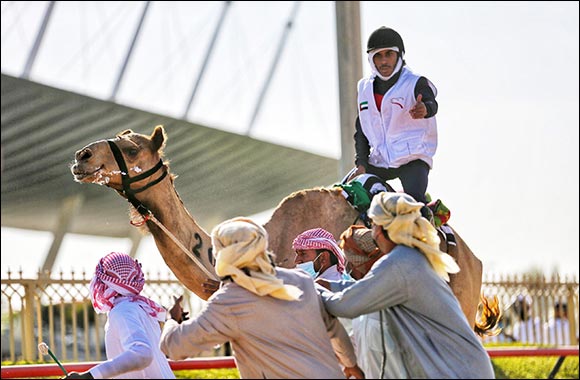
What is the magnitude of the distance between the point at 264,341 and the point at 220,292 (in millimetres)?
295

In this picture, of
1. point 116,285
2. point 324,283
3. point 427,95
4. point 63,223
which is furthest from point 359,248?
point 63,223

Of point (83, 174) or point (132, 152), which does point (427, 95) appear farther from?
point (83, 174)

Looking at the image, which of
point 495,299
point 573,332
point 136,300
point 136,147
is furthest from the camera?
point 573,332

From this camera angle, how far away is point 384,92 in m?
9.15

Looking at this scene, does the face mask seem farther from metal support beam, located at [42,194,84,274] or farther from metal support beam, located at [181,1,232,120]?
metal support beam, located at [181,1,232,120]

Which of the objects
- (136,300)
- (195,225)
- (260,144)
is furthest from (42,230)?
(136,300)

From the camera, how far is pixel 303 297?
5.79 metres

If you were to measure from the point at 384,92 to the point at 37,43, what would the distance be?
1489 cm

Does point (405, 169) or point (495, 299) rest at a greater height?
point (405, 169)

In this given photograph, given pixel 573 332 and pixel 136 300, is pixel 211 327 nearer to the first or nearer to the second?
pixel 136 300

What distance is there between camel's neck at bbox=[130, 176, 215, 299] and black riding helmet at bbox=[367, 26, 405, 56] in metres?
1.77

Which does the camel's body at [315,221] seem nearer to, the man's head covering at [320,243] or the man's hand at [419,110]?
the man's hand at [419,110]

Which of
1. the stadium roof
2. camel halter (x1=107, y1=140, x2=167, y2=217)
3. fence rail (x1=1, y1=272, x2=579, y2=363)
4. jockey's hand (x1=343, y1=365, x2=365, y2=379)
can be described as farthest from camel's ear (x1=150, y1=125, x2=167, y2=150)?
the stadium roof

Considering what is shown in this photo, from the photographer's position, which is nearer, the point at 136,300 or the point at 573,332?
A: the point at 136,300
